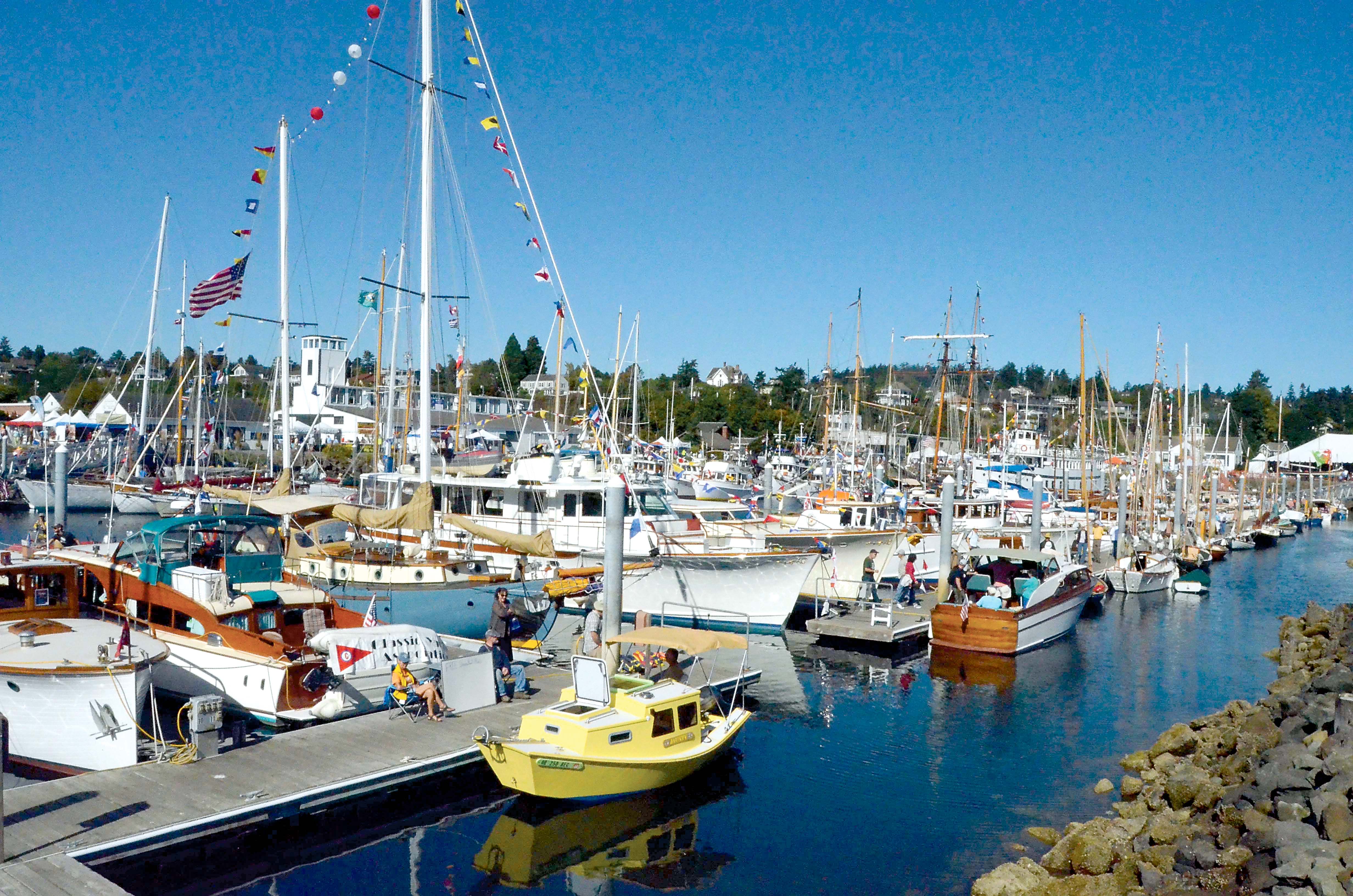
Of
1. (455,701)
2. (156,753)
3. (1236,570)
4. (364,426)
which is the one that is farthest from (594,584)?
(364,426)

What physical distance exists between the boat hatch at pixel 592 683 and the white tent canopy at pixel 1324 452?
126m

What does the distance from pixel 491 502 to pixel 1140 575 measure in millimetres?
27937

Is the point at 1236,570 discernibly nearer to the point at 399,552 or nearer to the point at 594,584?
the point at 594,584

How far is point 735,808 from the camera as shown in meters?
15.8

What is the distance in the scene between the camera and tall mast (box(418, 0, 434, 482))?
79.5 ft

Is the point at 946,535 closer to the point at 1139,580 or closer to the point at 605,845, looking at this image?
the point at 1139,580

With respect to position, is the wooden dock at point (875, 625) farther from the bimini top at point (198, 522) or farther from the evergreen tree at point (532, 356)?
the evergreen tree at point (532, 356)

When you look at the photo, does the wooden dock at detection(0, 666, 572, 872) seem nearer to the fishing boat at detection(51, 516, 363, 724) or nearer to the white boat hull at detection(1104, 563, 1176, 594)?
the fishing boat at detection(51, 516, 363, 724)

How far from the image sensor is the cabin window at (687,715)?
15.5m

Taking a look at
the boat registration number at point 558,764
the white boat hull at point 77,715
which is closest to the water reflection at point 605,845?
the boat registration number at point 558,764

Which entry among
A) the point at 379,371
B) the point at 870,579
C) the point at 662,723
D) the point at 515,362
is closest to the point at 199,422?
the point at 379,371

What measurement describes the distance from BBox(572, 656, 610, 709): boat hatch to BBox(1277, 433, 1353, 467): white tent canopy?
413 feet

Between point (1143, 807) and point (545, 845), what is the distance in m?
8.98

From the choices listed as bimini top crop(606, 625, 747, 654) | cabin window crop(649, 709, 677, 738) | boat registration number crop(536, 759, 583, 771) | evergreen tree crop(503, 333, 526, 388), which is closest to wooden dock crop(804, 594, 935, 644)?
bimini top crop(606, 625, 747, 654)
